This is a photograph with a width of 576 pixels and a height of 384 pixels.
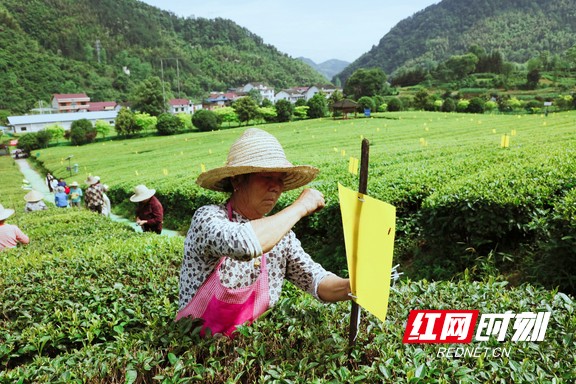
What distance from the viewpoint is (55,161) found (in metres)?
35.5

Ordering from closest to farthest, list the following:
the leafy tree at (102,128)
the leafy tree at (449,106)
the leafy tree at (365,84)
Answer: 1. the leafy tree at (449,106)
2. the leafy tree at (102,128)
3. the leafy tree at (365,84)

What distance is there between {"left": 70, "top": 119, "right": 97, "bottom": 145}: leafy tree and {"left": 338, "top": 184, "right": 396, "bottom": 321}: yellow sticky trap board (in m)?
60.3

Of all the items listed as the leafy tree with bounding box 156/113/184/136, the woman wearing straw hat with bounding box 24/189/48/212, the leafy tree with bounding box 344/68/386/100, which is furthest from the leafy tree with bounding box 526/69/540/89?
the woman wearing straw hat with bounding box 24/189/48/212

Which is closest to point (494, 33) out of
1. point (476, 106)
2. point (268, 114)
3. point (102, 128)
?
point (476, 106)

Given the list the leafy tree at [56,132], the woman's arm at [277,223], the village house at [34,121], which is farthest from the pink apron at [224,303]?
the village house at [34,121]

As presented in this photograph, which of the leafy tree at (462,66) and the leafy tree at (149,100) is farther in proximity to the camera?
the leafy tree at (462,66)

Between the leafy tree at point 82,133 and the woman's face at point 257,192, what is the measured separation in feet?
196

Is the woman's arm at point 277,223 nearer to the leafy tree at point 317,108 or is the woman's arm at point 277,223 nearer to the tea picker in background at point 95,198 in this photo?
the tea picker in background at point 95,198

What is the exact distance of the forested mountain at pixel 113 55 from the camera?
113125 millimetres

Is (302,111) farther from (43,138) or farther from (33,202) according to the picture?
(33,202)

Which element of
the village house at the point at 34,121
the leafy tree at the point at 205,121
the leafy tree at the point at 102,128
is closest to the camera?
the leafy tree at the point at 205,121

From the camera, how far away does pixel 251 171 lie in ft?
6.12

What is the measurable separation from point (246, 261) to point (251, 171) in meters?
0.42

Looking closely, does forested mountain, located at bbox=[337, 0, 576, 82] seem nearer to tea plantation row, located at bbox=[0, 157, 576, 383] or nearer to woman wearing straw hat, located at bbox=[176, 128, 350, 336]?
tea plantation row, located at bbox=[0, 157, 576, 383]
